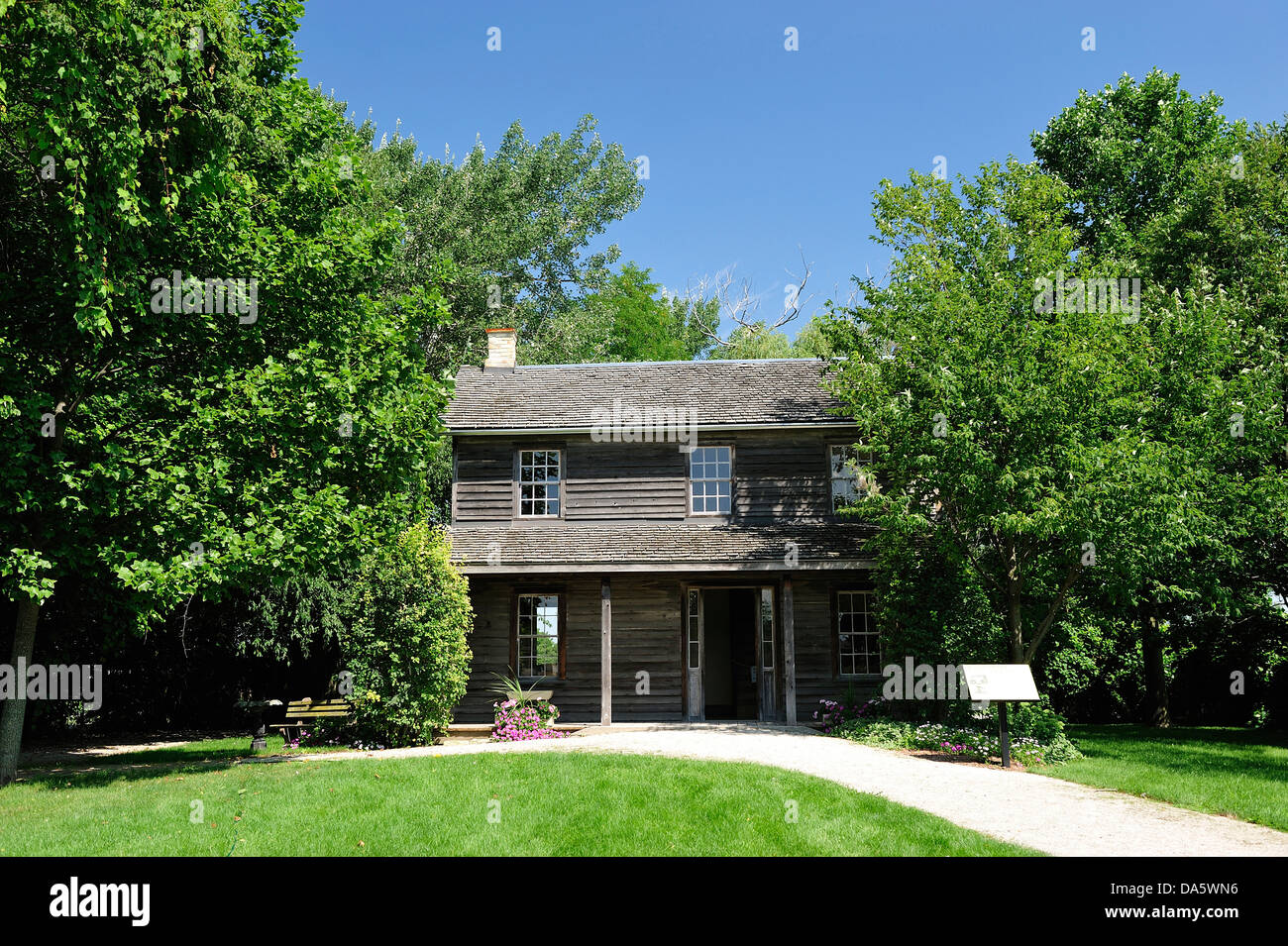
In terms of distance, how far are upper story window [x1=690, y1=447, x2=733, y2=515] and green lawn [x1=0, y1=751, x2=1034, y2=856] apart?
8649 millimetres

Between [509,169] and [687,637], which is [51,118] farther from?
[509,169]

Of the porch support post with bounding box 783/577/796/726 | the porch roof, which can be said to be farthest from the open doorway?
the porch support post with bounding box 783/577/796/726

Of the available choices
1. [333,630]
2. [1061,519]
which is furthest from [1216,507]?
[333,630]

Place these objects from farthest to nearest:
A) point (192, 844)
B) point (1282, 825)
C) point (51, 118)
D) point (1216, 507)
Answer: point (1216, 507) → point (51, 118) → point (1282, 825) → point (192, 844)

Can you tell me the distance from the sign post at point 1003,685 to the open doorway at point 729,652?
28.7 feet

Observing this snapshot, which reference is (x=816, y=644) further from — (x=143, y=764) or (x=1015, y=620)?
(x=143, y=764)

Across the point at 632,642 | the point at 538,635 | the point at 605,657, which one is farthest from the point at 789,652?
the point at 538,635

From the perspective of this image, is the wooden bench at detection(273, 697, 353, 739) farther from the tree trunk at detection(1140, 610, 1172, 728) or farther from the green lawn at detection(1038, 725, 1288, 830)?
the tree trunk at detection(1140, 610, 1172, 728)

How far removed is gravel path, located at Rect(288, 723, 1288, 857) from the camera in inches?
307

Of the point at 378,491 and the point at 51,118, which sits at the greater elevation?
the point at 51,118

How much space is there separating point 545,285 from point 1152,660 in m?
31.6

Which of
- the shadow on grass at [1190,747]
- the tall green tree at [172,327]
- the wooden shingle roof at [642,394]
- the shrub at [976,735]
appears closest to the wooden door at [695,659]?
the shrub at [976,735]

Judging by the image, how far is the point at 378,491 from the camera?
563 inches

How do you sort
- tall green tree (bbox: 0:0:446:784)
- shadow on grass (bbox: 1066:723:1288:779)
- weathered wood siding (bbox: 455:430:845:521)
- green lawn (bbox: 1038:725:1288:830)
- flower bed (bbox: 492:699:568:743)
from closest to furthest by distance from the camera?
green lawn (bbox: 1038:725:1288:830) < tall green tree (bbox: 0:0:446:784) < shadow on grass (bbox: 1066:723:1288:779) < flower bed (bbox: 492:699:568:743) < weathered wood siding (bbox: 455:430:845:521)
